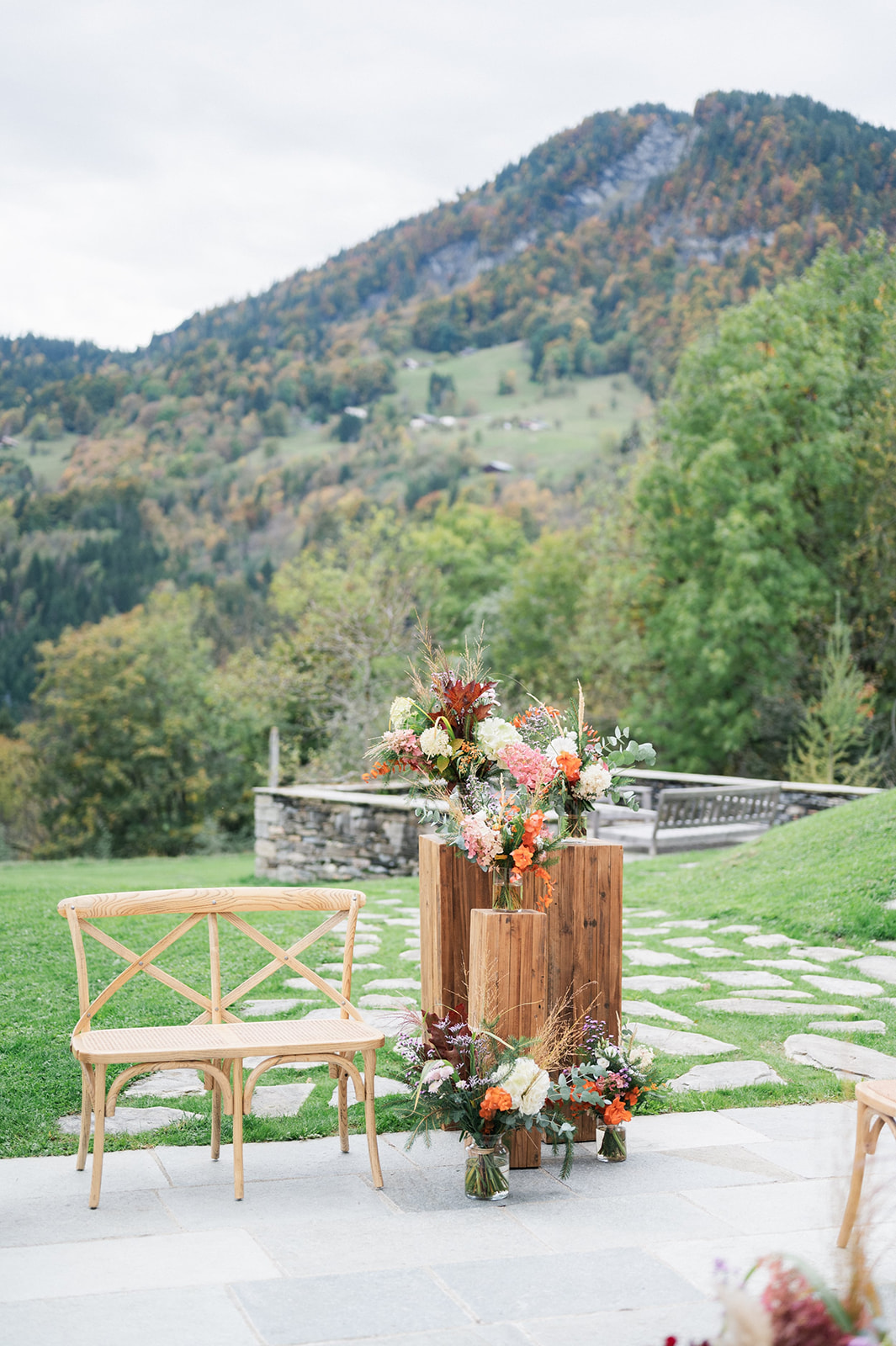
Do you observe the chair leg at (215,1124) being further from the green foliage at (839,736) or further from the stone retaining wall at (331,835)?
the green foliage at (839,736)

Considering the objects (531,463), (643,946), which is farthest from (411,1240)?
(531,463)

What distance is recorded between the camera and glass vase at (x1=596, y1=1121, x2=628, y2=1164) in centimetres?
420

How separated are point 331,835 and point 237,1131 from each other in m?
9.41

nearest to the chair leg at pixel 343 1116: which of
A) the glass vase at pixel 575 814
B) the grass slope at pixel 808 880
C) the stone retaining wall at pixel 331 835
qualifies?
the glass vase at pixel 575 814

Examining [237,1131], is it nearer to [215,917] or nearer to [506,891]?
[215,917]

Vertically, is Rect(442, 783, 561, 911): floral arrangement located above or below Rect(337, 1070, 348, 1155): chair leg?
above

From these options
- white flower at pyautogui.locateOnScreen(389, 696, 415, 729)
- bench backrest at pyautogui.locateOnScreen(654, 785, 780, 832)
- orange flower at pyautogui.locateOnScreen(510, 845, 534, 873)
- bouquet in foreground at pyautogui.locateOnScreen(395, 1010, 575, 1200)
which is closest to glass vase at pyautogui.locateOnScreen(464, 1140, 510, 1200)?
bouquet in foreground at pyautogui.locateOnScreen(395, 1010, 575, 1200)

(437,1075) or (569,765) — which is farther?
(569,765)

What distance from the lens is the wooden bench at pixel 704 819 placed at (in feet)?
45.6

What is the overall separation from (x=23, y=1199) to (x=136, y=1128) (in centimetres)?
76

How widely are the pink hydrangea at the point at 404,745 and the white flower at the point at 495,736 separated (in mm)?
248

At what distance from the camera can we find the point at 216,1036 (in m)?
4.00

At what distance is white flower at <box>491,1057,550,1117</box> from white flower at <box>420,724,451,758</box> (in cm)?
118

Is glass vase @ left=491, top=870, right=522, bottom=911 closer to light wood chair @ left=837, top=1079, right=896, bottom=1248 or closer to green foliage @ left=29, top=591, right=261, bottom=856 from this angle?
light wood chair @ left=837, top=1079, right=896, bottom=1248
